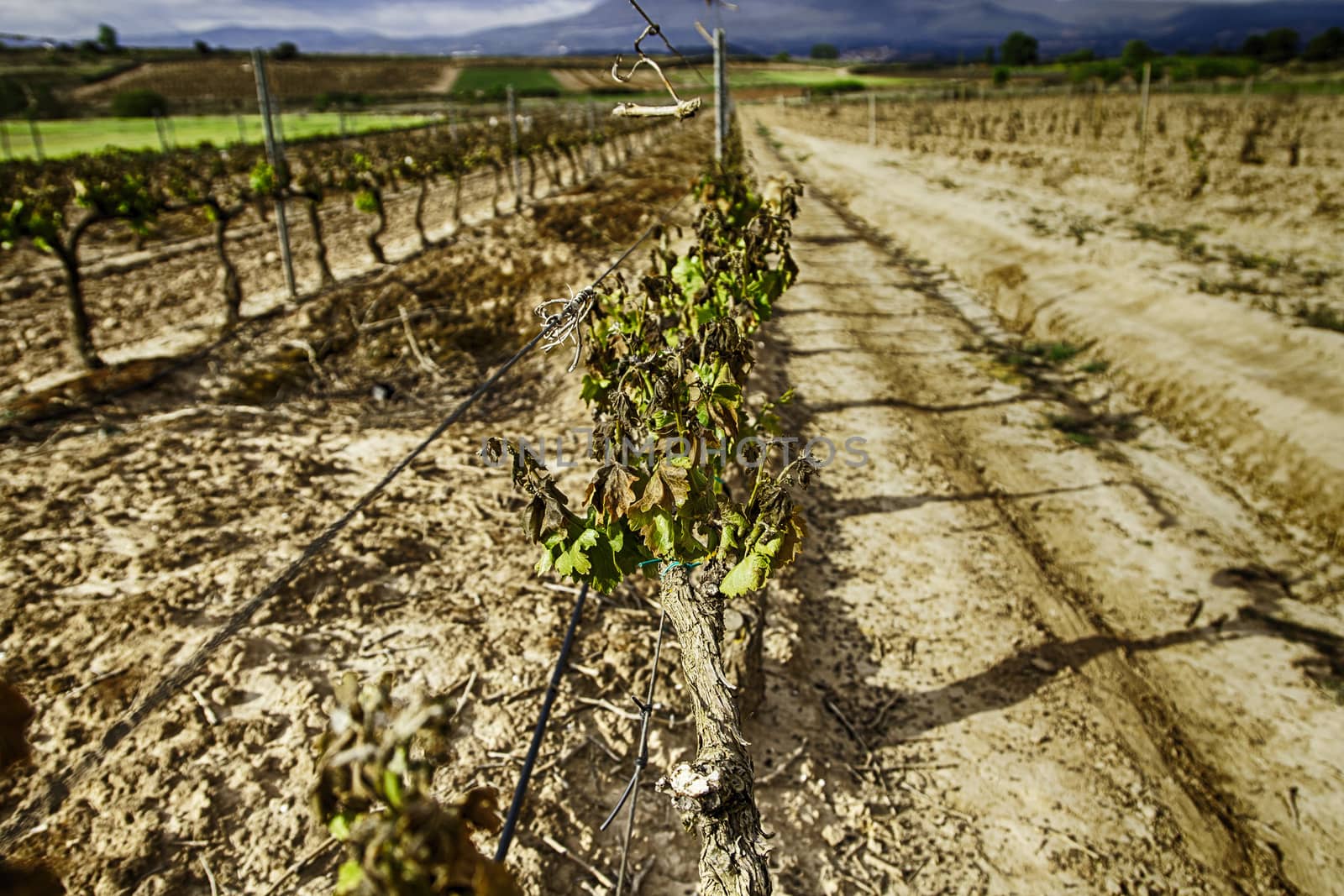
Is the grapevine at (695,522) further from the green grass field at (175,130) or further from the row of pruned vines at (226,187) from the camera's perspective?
the green grass field at (175,130)

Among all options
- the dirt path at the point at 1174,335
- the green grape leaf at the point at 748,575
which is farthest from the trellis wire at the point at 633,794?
the dirt path at the point at 1174,335

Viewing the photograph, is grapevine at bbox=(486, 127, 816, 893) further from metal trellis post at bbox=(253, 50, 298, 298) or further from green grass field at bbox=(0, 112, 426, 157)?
green grass field at bbox=(0, 112, 426, 157)

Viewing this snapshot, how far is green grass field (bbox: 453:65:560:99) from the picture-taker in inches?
2672

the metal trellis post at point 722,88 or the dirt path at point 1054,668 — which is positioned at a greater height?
the metal trellis post at point 722,88

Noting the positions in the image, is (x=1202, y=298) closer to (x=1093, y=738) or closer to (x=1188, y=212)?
(x=1188, y=212)

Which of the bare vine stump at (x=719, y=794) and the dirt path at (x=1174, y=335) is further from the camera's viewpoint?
the dirt path at (x=1174, y=335)

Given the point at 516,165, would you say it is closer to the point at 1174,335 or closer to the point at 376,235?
the point at 376,235

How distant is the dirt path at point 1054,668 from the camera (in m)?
3.89

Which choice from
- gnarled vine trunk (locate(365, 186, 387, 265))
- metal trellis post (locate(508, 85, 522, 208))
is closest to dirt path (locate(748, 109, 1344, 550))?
metal trellis post (locate(508, 85, 522, 208))

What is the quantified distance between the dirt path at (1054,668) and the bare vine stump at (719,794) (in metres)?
1.29

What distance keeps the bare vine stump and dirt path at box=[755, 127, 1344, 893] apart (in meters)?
1.29

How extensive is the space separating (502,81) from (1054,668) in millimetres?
89026

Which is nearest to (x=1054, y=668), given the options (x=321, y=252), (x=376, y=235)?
(x=321, y=252)

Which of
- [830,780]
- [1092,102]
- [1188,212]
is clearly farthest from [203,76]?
[830,780]
